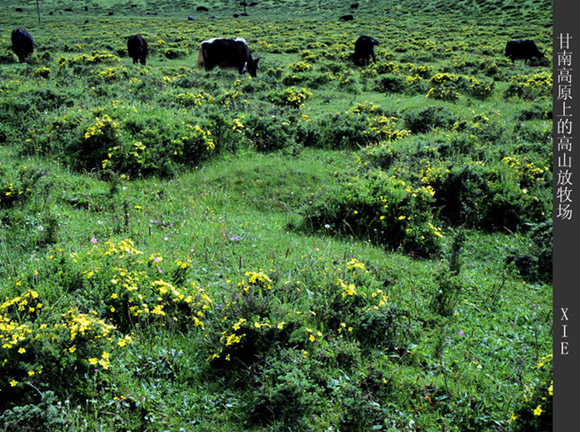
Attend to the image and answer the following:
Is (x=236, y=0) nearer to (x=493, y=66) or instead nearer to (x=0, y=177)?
(x=493, y=66)

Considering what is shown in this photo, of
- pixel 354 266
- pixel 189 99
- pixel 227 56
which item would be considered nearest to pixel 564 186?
pixel 354 266

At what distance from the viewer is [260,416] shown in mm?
3771

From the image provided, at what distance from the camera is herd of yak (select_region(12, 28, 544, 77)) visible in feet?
79.6

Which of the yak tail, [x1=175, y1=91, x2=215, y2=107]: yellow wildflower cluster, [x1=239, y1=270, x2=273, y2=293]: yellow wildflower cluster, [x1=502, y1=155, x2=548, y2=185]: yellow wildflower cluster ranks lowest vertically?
[x1=239, y1=270, x2=273, y2=293]: yellow wildflower cluster

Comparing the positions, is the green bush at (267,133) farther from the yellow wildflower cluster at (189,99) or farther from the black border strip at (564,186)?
the black border strip at (564,186)

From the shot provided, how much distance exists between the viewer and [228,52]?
2472 centimetres

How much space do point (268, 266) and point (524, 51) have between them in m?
29.5

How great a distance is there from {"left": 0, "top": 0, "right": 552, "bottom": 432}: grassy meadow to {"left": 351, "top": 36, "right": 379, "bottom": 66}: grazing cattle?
44.2 feet

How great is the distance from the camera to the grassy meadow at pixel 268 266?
3.77 metres

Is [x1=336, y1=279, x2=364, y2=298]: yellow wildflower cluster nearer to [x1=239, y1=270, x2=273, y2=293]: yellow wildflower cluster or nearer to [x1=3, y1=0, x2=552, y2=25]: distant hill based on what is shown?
[x1=239, y1=270, x2=273, y2=293]: yellow wildflower cluster

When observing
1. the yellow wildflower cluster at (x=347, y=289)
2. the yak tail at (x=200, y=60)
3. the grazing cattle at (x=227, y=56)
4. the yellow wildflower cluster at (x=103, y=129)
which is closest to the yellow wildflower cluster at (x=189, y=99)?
the yellow wildflower cluster at (x=103, y=129)

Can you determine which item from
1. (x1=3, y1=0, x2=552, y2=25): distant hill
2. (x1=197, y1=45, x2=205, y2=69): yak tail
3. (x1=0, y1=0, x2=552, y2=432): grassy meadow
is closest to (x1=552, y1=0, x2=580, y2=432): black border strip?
(x1=0, y1=0, x2=552, y2=432): grassy meadow

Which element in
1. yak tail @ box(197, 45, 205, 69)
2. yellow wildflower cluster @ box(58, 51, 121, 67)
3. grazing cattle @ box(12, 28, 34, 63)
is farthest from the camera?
grazing cattle @ box(12, 28, 34, 63)

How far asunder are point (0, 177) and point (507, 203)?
8.98m
